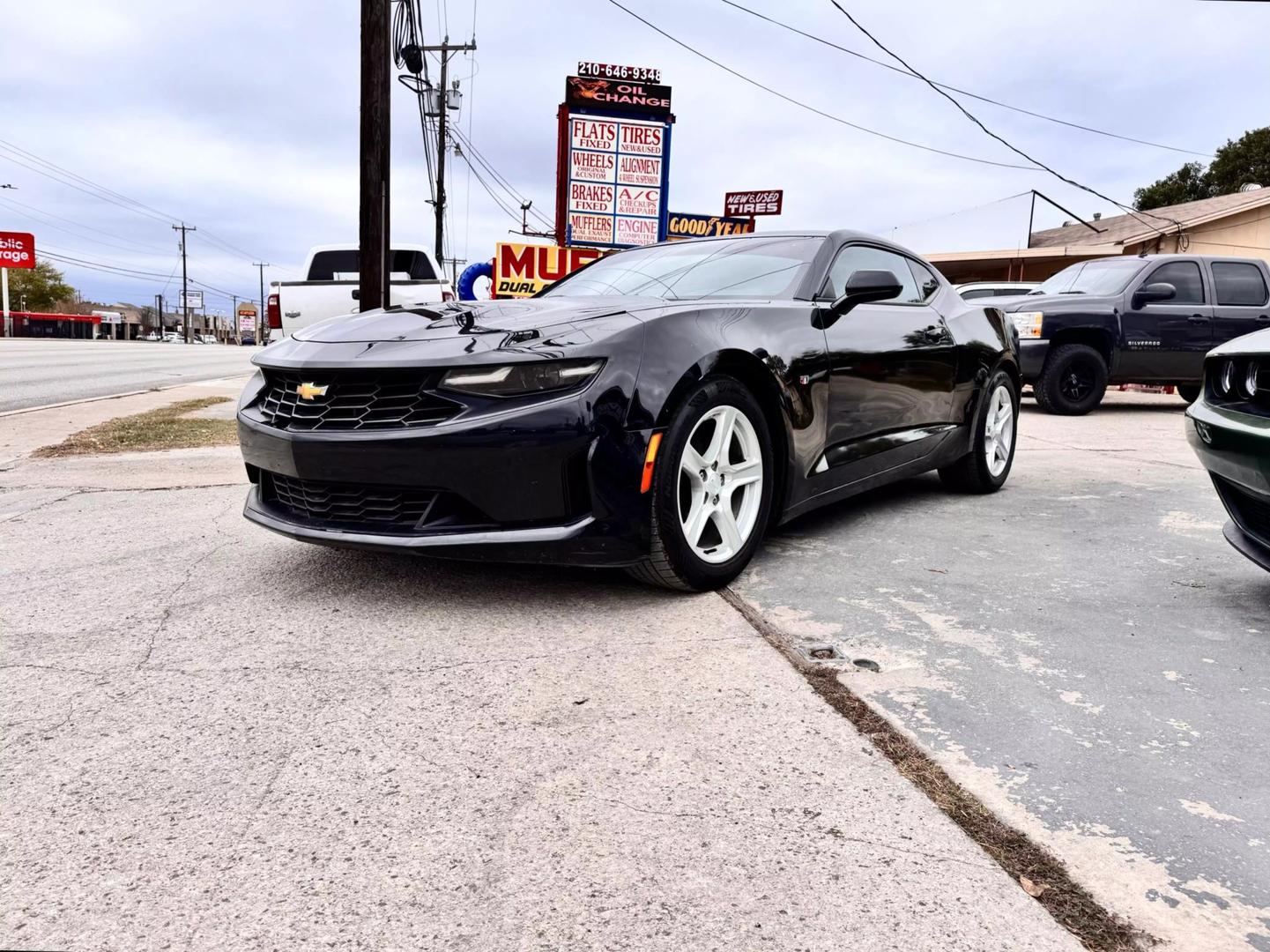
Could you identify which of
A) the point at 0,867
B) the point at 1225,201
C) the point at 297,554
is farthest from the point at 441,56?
the point at 0,867

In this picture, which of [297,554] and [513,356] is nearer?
[513,356]

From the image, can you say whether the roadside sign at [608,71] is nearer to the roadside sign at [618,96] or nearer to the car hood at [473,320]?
the roadside sign at [618,96]

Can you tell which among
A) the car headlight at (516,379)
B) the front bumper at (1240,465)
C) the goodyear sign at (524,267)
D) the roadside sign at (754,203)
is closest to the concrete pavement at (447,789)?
the car headlight at (516,379)

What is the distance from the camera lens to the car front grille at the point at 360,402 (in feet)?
9.26

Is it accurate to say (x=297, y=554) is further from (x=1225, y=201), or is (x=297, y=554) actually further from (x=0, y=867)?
(x=1225, y=201)

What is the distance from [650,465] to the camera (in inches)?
113

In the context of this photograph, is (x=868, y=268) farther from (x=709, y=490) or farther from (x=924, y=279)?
(x=709, y=490)

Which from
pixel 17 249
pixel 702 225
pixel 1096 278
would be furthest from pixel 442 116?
pixel 17 249

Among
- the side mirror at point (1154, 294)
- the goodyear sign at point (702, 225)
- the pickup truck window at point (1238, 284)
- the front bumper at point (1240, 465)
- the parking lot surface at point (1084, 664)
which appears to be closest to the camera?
the parking lot surface at point (1084, 664)

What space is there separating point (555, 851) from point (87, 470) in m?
5.20

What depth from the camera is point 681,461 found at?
301cm

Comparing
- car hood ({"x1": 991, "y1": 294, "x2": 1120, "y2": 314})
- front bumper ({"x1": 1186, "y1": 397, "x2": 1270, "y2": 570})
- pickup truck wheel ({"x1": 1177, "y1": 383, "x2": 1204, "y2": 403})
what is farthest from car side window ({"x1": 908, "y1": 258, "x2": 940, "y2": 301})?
pickup truck wheel ({"x1": 1177, "y1": 383, "x2": 1204, "y2": 403})

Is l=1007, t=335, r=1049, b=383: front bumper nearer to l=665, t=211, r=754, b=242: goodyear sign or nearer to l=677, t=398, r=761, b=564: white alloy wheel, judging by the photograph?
l=677, t=398, r=761, b=564: white alloy wheel

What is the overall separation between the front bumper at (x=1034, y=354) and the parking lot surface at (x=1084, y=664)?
5206 millimetres
